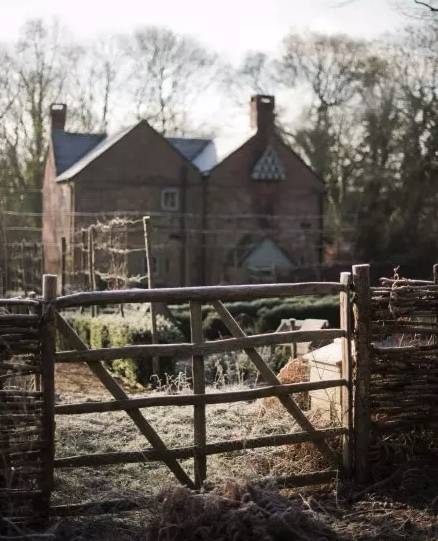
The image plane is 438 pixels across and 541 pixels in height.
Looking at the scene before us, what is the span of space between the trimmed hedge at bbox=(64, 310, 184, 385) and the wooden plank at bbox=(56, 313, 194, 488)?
6.90 m

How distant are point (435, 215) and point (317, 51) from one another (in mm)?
13699

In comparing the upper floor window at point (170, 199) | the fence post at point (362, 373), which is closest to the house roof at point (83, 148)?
the upper floor window at point (170, 199)

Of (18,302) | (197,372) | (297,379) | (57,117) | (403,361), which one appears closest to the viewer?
(18,302)

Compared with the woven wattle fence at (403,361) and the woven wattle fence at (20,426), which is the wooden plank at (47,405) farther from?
the woven wattle fence at (403,361)

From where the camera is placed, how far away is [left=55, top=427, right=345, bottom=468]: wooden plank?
5.68 metres

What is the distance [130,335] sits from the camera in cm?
1459

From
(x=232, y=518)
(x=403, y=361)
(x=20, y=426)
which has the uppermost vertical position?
(x=403, y=361)

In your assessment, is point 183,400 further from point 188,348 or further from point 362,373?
point 362,373

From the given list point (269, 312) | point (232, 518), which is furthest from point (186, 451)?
point (269, 312)

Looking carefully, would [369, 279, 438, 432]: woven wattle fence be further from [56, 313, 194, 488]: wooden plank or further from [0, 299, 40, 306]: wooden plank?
[0, 299, 40, 306]: wooden plank

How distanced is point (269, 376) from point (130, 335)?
28.1 ft

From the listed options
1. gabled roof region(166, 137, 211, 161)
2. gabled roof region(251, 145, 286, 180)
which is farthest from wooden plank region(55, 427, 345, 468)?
gabled roof region(166, 137, 211, 161)

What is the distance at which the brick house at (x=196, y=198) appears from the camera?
34375 millimetres

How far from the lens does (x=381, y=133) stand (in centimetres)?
4084
